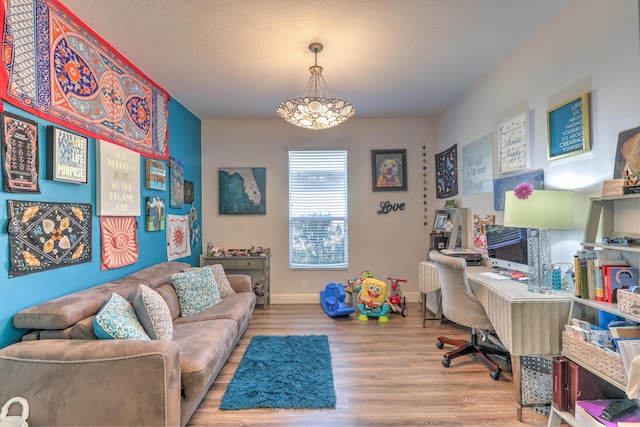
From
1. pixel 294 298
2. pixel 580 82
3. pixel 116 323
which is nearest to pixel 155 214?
pixel 116 323

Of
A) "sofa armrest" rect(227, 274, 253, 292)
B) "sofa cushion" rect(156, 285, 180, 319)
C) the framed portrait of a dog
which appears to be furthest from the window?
"sofa cushion" rect(156, 285, 180, 319)

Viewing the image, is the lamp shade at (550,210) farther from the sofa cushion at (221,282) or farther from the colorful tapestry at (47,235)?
the colorful tapestry at (47,235)

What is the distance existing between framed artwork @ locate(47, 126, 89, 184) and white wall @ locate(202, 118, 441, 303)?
2.29 m

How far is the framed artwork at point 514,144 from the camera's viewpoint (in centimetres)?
253

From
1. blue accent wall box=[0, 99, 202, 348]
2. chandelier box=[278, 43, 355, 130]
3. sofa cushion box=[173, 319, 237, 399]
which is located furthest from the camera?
chandelier box=[278, 43, 355, 130]

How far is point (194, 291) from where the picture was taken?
286 cm

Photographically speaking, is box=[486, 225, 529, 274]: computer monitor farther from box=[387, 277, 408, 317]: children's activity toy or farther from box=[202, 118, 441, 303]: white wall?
box=[202, 118, 441, 303]: white wall

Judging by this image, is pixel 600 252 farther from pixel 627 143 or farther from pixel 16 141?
pixel 16 141

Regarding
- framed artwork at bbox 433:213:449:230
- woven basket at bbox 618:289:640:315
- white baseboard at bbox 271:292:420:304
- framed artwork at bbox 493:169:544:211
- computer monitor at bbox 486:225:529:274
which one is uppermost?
framed artwork at bbox 493:169:544:211

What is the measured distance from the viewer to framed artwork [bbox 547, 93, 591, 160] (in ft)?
6.40

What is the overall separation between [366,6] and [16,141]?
225 cm

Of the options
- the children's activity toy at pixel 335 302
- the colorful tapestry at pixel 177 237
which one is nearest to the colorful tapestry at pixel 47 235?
the colorful tapestry at pixel 177 237

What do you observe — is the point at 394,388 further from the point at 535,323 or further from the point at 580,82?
the point at 580,82

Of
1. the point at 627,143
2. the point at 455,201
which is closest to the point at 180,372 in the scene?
the point at 627,143
